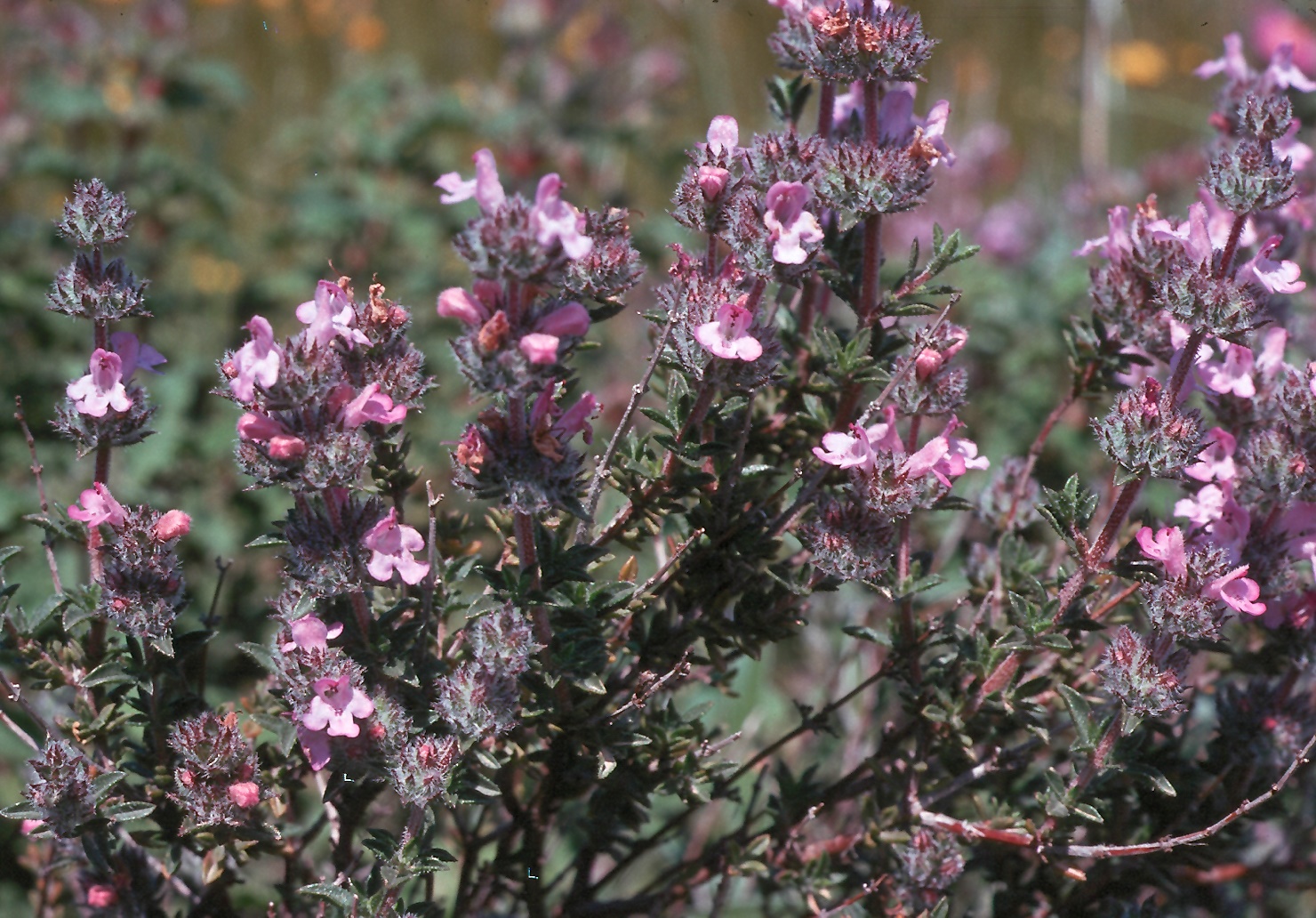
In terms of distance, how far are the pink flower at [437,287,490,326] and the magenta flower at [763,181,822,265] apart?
1.17 feet

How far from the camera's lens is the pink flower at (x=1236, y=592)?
58.1 inches

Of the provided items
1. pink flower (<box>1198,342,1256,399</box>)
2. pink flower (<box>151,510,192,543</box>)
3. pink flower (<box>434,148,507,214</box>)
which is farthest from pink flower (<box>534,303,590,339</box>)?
pink flower (<box>1198,342,1256,399</box>)

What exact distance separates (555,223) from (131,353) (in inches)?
28.6

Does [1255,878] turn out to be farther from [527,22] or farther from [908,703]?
[527,22]

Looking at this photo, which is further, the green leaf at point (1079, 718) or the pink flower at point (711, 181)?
the green leaf at point (1079, 718)

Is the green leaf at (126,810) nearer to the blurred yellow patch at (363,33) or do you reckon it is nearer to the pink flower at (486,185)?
the pink flower at (486,185)

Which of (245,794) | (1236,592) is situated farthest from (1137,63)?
(245,794)

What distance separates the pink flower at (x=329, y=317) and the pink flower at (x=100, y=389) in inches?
11.1

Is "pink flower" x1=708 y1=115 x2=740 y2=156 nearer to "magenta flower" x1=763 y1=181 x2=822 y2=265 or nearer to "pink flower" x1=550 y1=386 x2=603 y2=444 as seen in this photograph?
"magenta flower" x1=763 y1=181 x2=822 y2=265

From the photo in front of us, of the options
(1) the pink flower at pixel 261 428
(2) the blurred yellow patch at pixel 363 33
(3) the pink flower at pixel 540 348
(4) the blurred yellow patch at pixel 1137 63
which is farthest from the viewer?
(2) the blurred yellow patch at pixel 363 33

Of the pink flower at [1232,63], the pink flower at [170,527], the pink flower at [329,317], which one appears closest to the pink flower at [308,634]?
the pink flower at [170,527]

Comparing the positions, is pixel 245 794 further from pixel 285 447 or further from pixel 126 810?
pixel 285 447

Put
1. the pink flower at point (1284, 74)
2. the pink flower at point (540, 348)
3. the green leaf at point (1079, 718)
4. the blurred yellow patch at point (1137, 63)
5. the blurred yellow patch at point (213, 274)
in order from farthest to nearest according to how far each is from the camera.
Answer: the blurred yellow patch at point (1137, 63), the blurred yellow patch at point (213, 274), the pink flower at point (1284, 74), the green leaf at point (1079, 718), the pink flower at point (540, 348)

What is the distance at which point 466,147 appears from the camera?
557 cm
